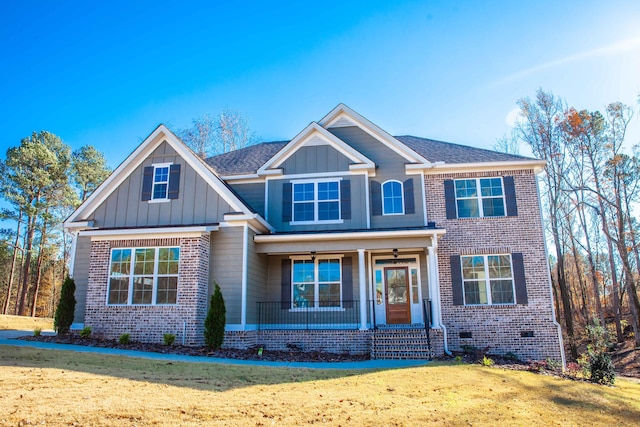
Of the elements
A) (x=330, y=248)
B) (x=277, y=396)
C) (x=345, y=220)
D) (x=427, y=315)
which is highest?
(x=345, y=220)

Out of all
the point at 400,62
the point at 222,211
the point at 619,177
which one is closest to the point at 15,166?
the point at 222,211

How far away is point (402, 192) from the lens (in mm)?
15984

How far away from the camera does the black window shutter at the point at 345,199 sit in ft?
52.0

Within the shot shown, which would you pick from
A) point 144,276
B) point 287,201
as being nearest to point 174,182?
point 144,276

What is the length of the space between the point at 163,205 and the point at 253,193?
334 cm

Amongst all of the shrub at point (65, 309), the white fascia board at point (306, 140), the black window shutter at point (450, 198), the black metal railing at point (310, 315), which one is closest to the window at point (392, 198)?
the white fascia board at point (306, 140)

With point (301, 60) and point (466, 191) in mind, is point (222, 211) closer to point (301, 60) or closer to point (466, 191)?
point (301, 60)

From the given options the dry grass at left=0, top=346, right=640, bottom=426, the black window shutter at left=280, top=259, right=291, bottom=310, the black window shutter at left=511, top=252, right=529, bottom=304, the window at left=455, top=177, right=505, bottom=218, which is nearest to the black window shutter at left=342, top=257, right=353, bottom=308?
the black window shutter at left=280, top=259, right=291, bottom=310

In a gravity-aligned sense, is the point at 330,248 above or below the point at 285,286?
above

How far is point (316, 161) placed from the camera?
1644 centimetres

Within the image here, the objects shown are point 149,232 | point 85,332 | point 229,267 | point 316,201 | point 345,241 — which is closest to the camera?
point 85,332

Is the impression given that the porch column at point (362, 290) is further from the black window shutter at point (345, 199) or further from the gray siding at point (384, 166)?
the black window shutter at point (345, 199)

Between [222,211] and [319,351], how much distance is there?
5211mm

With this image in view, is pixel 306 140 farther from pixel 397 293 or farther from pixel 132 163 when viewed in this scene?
pixel 397 293
